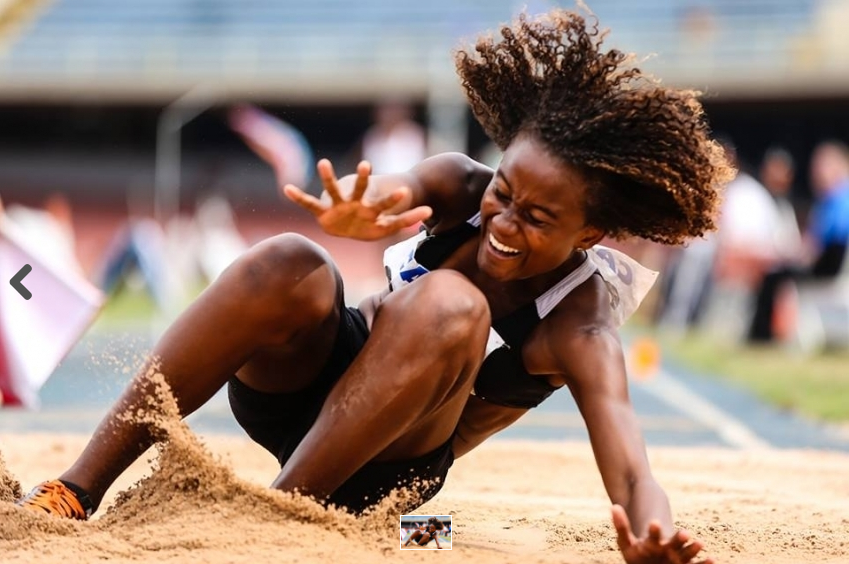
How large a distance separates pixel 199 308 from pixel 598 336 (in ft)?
3.35

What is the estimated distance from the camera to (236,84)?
22.0 meters

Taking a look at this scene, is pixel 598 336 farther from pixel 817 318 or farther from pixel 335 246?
pixel 335 246

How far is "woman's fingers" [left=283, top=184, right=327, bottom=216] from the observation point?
2.89 meters

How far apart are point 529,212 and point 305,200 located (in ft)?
1.94

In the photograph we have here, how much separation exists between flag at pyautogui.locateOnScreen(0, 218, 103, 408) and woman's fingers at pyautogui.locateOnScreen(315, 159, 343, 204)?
135 inches

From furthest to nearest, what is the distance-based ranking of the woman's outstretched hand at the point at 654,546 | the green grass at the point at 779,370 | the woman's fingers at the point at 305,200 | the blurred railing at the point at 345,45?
the blurred railing at the point at 345,45 → the green grass at the point at 779,370 → the woman's fingers at the point at 305,200 → the woman's outstretched hand at the point at 654,546

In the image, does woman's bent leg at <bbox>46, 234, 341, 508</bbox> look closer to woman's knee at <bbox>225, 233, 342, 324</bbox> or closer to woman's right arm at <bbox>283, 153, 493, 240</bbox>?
woman's knee at <bbox>225, 233, 342, 324</bbox>

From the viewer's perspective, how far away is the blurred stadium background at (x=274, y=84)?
71.2 feet

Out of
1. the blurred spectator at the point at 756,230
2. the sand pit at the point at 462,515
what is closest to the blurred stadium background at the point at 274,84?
the blurred spectator at the point at 756,230

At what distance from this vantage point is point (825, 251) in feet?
43.7

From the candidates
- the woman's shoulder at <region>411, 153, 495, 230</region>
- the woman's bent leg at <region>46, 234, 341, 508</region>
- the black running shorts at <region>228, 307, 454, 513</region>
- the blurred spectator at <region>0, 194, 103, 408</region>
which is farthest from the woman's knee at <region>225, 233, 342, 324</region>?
the blurred spectator at <region>0, 194, 103, 408</region>

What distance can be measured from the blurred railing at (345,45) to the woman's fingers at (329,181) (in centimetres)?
1866

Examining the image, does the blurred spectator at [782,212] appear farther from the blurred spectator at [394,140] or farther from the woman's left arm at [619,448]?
the woman's left arm at [619,448]

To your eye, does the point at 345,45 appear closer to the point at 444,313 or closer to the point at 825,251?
the point at 825,251
